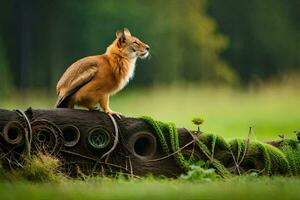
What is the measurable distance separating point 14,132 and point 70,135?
0.60 meters

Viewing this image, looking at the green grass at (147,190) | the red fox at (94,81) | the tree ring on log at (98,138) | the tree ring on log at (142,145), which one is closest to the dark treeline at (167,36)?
the red fox at (94,81)

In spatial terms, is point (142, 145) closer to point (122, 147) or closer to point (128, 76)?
point (122, 147)

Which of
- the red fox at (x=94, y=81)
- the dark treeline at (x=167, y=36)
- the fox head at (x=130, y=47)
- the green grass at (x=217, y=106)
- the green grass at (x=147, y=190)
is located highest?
the dark treeline at (x=167, y=36)

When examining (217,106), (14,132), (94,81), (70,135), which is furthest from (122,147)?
(217,106)

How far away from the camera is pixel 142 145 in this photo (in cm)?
1042

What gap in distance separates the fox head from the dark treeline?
1965cm

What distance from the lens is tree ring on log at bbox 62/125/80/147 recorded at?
9883mm

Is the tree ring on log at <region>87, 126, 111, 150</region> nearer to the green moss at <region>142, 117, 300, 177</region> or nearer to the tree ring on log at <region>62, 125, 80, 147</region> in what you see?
the tree ring on log at <region>62, 125, 80, 147</region>

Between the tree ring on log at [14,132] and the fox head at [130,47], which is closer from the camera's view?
the tree ring on log at [14,132]

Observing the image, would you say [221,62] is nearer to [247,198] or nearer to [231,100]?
[231,100]

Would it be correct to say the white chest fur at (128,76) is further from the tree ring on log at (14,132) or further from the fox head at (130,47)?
the tree ring on log at (14,132)

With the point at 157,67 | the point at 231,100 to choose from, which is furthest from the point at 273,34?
the point at 231,100

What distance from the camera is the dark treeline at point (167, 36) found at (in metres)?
32.1

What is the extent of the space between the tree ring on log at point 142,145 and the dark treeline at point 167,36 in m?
20.2
